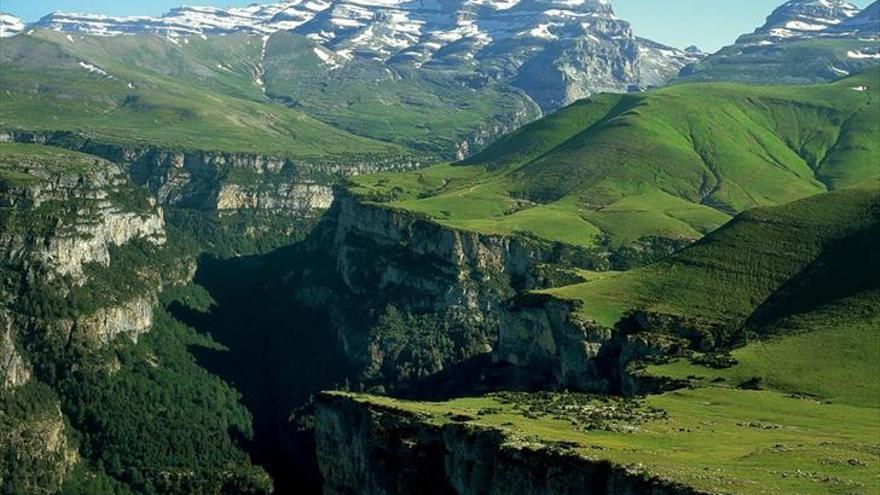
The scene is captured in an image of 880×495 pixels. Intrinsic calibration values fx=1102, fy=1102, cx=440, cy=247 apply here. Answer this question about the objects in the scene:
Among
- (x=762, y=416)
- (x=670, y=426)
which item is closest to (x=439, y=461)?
(x=670, y=426)

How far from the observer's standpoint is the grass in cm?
10888

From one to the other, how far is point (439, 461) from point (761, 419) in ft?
142

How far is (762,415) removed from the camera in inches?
5856

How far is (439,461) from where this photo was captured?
458 feet

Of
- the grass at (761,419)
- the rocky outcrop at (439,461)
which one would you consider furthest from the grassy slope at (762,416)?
the rocky outcrop at (439,461)

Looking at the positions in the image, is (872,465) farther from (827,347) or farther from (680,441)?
(827,347)

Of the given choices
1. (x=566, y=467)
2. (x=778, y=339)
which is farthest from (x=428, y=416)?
(x=778, y=339)

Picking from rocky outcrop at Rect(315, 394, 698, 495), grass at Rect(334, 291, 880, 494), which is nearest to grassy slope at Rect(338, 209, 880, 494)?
grass at Rect(334, 291, 880, 494)

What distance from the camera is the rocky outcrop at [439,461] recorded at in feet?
367

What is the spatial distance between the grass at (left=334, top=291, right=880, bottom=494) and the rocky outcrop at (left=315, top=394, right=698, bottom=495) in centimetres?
205

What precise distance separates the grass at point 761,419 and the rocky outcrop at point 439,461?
2055 mm

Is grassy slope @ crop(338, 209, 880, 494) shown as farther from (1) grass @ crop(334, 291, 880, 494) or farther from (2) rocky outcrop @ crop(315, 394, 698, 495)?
(2) rocky outcrop @ crop(315, 394, 698, 495)

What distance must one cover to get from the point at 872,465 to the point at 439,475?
5245cm

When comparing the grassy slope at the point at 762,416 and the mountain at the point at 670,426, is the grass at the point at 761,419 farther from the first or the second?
the mountain at the point at 670,426
